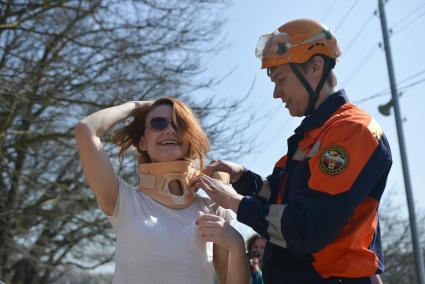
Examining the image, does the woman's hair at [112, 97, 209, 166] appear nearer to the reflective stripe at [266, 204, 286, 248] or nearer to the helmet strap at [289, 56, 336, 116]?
the helmet strap at [289, 56, 336, 116]

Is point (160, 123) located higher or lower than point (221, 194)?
higher

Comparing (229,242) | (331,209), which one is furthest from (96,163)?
(331,209)

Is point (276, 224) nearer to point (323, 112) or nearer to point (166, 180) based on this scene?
point (323, 112)

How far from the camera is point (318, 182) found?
252 centimetres

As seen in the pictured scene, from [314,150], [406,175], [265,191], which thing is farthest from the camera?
[406,175]

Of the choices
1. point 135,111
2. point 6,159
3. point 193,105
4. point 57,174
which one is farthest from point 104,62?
point 135,111

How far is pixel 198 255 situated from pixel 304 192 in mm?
715

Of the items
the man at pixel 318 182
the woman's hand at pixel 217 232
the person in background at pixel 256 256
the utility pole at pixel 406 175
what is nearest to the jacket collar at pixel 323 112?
the man at pixel 318 182

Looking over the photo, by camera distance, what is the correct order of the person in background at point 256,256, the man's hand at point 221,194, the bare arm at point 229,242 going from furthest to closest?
the person in background at point 256,256 < the bare arm at point 229,242 < the man's hand at point 221,194

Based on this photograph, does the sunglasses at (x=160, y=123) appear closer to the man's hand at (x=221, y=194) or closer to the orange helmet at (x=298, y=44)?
the man's hand at (x=221, y=194)

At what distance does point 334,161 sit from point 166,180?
3.19ft

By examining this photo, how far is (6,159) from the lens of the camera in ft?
35.8

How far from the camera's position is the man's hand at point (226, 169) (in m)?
3.26

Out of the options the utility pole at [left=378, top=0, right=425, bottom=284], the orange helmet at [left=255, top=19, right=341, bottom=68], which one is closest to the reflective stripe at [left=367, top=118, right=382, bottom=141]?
the orange helmet at [left=255, top=19, right=341, bottom=68]
